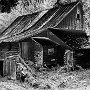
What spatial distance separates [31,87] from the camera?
18.5 m

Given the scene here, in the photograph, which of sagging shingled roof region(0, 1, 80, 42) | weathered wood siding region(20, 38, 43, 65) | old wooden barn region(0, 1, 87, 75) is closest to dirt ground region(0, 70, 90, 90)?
old wooden barn region(0, 1, 87, 75)

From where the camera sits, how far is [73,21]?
99.6 feet

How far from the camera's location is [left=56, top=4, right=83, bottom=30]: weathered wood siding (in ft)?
94.4

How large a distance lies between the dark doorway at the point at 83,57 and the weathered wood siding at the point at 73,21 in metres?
3.51

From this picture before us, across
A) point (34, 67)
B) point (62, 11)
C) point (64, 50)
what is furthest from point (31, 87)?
point (62, 11)

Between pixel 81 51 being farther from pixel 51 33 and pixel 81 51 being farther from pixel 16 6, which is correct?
pixel 16 6

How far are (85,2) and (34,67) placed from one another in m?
23.7

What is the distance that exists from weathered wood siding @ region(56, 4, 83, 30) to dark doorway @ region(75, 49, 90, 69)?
3.51m

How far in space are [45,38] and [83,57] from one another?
5.60 metres

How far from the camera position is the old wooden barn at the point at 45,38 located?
24.7 m

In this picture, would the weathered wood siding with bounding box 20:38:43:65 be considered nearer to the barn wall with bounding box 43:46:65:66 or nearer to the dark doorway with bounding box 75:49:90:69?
the barn wall with bounding box 43:46:65:66

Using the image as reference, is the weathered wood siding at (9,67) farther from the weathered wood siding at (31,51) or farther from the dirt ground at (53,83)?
the weathered wood siding at (31,51)

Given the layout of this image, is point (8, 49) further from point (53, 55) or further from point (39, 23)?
A: point (53, 55)

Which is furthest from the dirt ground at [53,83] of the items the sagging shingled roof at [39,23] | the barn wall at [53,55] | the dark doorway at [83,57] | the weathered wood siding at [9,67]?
the dark doorway at [83,57]
